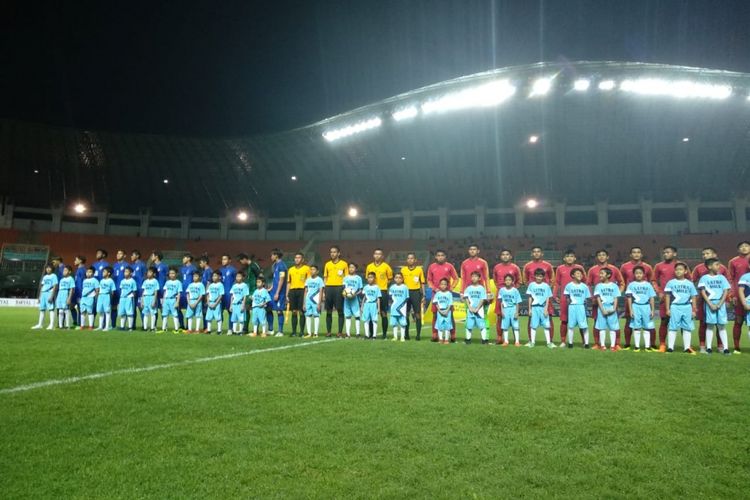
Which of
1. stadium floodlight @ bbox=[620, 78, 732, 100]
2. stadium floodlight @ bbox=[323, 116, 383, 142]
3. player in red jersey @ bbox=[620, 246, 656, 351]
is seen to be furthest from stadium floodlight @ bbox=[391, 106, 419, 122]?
player in red jersey @ bbox=[620, 246, 656, 351]

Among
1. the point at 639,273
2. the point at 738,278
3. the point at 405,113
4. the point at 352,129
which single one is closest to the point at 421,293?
the point at 639,273

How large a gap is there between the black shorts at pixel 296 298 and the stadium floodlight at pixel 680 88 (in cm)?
2082

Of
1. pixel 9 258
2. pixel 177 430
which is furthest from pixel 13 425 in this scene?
pixel 9 258

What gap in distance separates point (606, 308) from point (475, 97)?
742 inches

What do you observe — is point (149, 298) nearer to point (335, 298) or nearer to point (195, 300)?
point (195, 300)

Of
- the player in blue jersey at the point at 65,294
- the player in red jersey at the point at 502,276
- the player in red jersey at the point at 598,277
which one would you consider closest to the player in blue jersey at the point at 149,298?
the player in blue jersey at the point at 65,294

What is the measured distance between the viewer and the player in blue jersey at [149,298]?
1135 centimetres

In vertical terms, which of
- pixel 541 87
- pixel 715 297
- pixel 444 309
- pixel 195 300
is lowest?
pixel 444 309

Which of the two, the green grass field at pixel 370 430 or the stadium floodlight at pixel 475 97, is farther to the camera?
the stadium floodlight at pixel 475 97

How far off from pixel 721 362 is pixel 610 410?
4.11 meters

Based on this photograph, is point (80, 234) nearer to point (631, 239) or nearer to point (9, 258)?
point (9, 258)

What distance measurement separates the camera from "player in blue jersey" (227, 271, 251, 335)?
1060 cm

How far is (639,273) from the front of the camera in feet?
28.6

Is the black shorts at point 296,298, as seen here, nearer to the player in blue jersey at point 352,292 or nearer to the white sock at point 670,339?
the player in blue jersey at point 352,292
